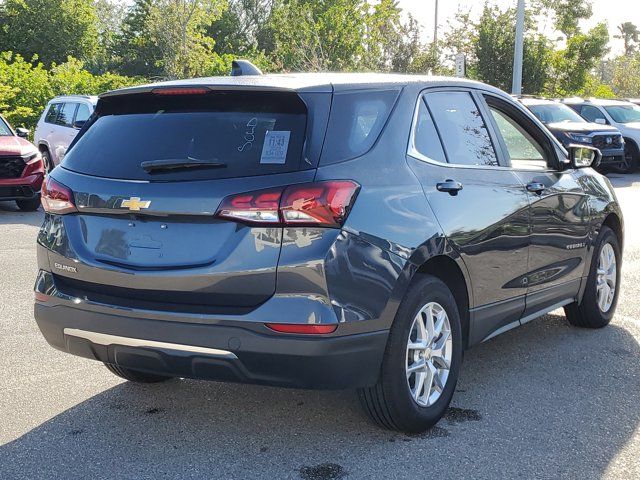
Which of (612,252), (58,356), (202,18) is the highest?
(202,18)

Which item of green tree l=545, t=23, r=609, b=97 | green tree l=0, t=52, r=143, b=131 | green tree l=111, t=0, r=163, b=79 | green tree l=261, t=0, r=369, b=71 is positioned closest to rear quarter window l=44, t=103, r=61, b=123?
green tree l=0, t=52, r=143, b=131

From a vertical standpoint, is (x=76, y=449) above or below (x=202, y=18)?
below

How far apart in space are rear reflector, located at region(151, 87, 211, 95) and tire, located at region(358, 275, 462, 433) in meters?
1.32

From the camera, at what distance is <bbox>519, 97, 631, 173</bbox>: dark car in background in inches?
795

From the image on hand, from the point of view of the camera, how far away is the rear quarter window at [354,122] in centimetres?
379

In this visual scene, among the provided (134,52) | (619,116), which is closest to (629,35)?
(134,52)

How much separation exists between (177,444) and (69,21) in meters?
53.3

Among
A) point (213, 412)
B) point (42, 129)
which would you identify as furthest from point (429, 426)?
point (42, 129)

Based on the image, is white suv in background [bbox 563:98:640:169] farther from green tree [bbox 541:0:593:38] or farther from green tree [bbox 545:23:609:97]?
green tree [bbox 541:0:593:38]

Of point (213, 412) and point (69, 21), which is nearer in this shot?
point (213, 412)

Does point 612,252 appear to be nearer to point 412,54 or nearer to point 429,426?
point 429,426

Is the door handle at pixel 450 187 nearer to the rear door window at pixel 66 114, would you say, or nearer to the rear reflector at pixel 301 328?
the rear reflector at pixel 301 328

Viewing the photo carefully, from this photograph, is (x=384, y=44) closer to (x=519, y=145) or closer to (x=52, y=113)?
(x=52, y=113)

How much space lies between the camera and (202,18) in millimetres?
37250
